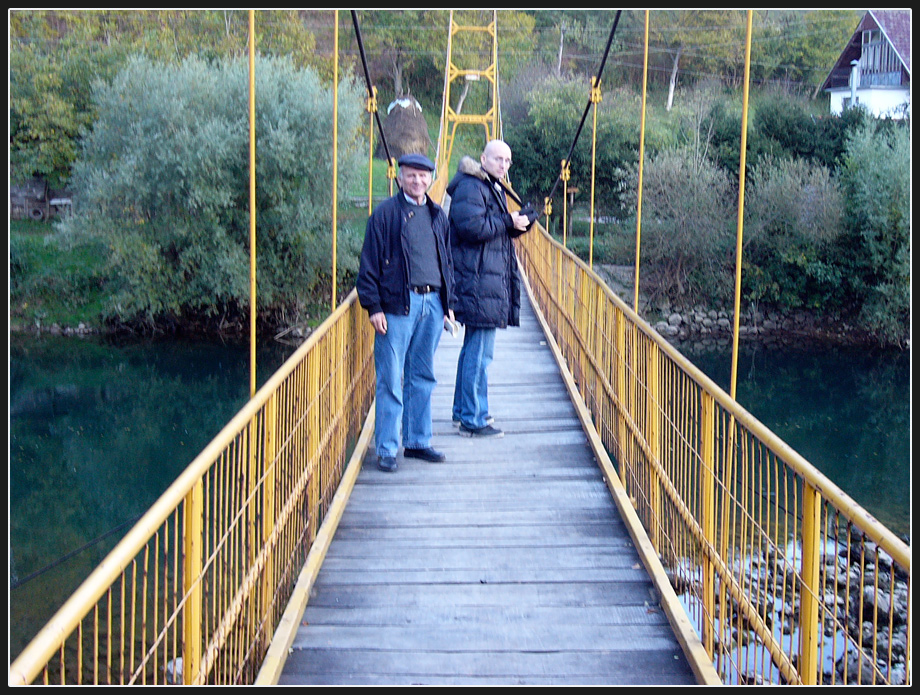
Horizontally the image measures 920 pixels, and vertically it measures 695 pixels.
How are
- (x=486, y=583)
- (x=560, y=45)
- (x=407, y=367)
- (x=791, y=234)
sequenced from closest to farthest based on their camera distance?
1. (x=486, y=583)
2. (x=407, y=367)
3. (x=791, y=234)
4. (x=560, y=45)

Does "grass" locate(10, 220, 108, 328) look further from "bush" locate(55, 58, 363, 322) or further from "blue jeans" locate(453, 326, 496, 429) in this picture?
"blue jeans" locate(453, 326, 496, 429)

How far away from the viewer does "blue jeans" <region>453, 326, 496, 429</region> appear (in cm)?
435

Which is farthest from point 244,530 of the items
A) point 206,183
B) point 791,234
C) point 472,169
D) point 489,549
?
point 791,234

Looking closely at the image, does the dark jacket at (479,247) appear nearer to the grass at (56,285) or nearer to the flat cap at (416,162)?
the flat cap at (416,162)

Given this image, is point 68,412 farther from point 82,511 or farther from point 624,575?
point 624,575

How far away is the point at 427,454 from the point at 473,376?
0.42 metres

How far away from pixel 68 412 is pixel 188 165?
5.08 meters

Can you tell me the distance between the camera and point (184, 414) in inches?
615

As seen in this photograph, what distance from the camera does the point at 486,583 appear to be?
10.3ft

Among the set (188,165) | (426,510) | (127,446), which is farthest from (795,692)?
(188,165)

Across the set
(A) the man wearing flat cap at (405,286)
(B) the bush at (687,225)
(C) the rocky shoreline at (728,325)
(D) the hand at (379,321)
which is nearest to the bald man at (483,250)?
(A) the man wearing flat cap at (405,286)

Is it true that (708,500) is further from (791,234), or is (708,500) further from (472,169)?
(791,234)

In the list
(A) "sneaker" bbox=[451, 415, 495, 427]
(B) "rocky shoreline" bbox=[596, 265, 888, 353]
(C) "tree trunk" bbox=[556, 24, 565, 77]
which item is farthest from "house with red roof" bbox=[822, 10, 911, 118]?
(A) "sneaker" bbox=[451, 415, 495, 427]

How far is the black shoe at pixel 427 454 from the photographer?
14.0 ft
